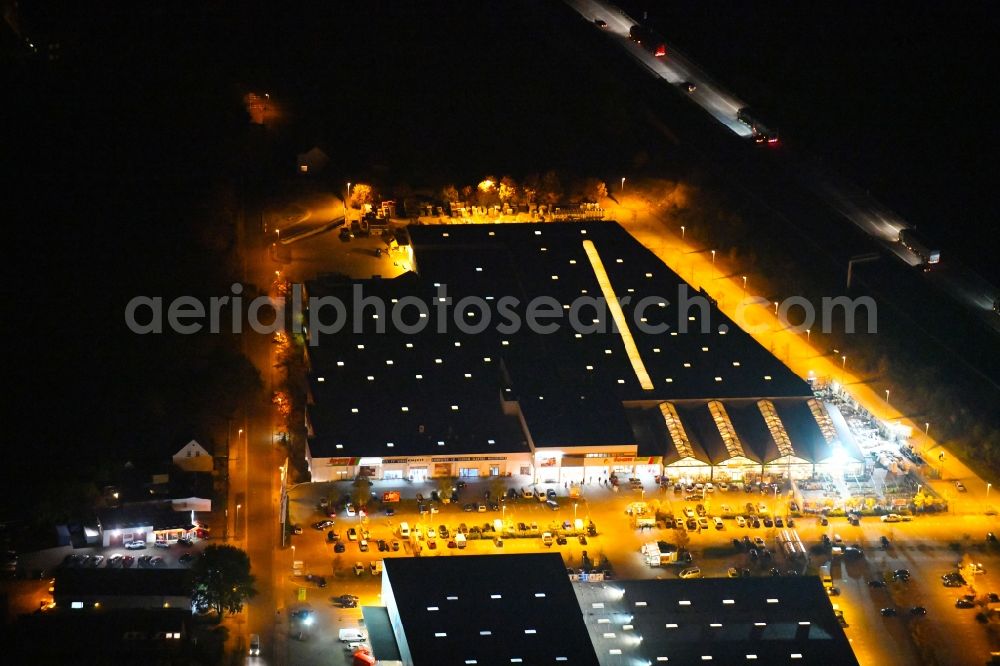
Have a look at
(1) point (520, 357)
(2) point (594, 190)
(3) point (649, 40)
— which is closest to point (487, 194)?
(2) point (594, 190)

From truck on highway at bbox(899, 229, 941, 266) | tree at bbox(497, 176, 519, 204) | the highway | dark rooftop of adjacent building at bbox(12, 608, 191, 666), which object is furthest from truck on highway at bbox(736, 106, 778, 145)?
dark rooftop of adjacent building at bbox(12, 608, 191, 666)

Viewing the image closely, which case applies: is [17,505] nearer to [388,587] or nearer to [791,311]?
[388,587]

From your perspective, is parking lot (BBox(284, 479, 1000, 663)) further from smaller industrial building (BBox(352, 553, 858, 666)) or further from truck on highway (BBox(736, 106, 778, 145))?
truck on highway (BBox(736, 106, 778, 145))

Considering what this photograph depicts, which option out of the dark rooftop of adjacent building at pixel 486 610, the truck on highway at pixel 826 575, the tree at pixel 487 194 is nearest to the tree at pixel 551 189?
the tree at pixel 487 194

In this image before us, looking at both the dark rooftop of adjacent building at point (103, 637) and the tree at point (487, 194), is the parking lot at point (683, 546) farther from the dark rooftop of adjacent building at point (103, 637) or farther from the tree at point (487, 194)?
the tree at point (487, 194)

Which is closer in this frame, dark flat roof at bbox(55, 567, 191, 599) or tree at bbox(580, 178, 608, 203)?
dark flat roof at bbox(55, 567, 191, 599)

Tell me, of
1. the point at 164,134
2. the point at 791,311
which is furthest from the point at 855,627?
the point at 164,134
